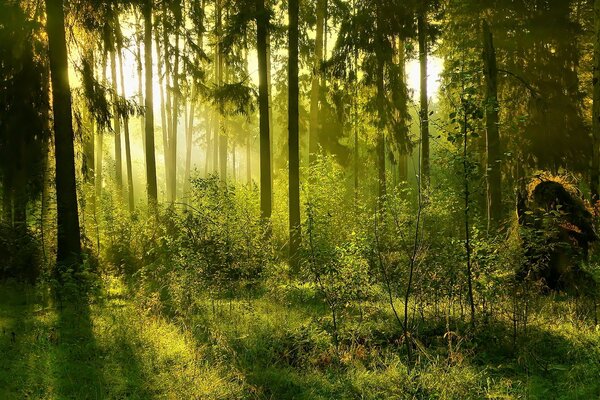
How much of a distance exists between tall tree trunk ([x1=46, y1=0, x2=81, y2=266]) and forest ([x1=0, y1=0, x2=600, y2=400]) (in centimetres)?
4

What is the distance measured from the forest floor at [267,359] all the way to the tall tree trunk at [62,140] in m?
1.99

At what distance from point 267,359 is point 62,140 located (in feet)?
22.6

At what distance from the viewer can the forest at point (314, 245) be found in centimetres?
569

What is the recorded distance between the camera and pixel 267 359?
6.30 m

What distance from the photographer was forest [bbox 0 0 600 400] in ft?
18.7

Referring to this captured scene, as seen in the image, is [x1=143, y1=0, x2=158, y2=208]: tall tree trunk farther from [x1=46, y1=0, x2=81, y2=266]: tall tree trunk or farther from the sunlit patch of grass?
the sunlit patch of grass

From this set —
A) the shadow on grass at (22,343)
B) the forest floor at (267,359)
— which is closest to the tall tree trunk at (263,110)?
the forest floor at (267,359)

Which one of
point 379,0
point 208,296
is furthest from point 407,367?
point 379,0

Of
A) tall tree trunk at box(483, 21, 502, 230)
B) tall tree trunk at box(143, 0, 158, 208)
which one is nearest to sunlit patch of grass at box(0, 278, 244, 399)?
tall tree trunk at box(483, 21, 502, 230)

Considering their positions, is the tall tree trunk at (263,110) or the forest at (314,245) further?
the tall tree trunk at (263,110)

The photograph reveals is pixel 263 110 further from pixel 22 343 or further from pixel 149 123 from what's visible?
pixel 22 343

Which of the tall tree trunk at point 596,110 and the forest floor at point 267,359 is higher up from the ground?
the tall tree trunk at point 596,110

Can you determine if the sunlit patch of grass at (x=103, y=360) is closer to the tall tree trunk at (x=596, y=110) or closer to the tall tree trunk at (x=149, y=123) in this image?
the tall tree trunk at (x=149, y=123)

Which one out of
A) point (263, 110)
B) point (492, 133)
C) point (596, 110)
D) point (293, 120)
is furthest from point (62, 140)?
point (596, 110)
